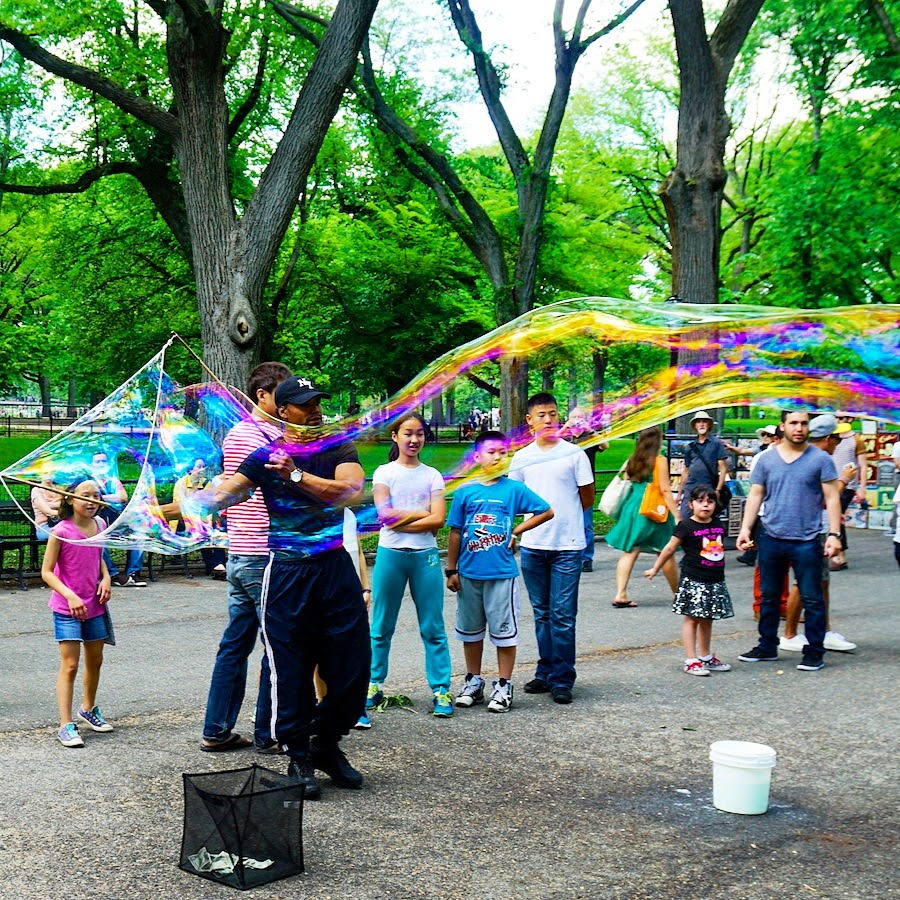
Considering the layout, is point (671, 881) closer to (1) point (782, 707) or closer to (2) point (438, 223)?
(1) point (782, 707)

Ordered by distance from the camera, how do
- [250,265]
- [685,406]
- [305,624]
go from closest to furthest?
[305,624]
[685,406]
[250,265]

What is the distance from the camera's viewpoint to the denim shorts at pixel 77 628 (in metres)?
6.66

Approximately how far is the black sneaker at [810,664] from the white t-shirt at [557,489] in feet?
7.45

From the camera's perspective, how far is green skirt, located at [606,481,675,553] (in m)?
12.0

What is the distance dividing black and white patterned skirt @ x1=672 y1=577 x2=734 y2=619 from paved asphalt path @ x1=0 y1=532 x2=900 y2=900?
1.57 feet

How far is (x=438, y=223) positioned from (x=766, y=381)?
2237 cm

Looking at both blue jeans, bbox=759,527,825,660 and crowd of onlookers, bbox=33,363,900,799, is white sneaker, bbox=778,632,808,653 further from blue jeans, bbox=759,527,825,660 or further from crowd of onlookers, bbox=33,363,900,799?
→ blue jeans, bbox=759,527,825,660

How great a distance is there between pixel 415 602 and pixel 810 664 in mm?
3403

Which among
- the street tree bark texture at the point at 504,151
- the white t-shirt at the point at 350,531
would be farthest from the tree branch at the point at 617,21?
the white t-shirt at the point at 350,531

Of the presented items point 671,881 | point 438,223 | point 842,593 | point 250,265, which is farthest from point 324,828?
point 438,223

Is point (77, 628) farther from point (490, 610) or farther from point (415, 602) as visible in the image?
point (490, 610)

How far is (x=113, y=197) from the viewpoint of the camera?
89.7ft

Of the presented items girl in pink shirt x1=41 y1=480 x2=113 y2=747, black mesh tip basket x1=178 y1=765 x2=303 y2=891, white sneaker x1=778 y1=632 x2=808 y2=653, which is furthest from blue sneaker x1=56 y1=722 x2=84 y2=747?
white sneaker x1=778 y1=632 x2=808 y2=653

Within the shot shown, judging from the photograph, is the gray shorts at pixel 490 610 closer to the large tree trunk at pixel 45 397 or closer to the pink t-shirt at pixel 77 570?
the pink t-shirt at pixel 77 570
